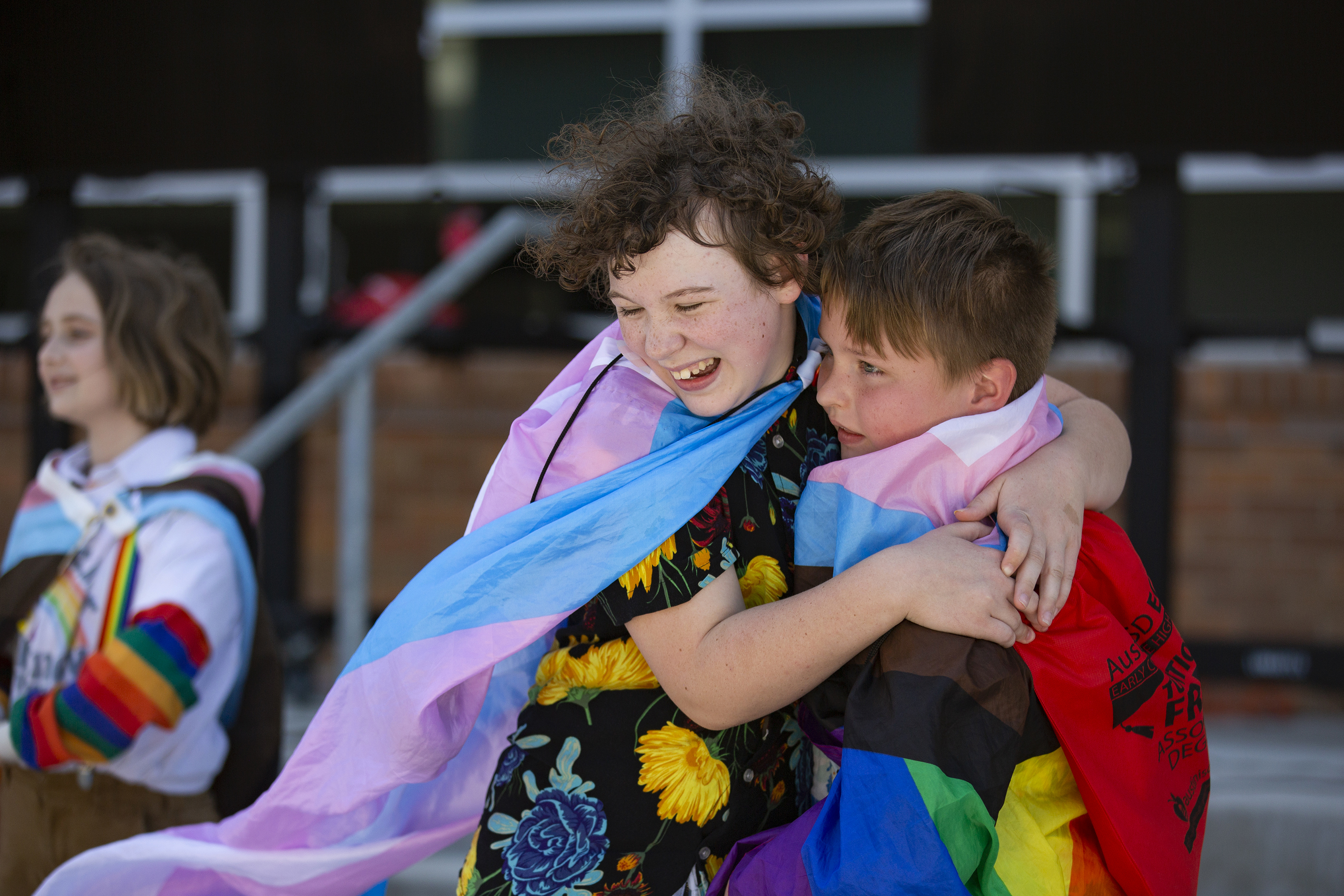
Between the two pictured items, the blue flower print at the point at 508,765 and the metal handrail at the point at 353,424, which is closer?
the blue flower print at the point at 508,765

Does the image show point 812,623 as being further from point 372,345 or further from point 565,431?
point 372,345

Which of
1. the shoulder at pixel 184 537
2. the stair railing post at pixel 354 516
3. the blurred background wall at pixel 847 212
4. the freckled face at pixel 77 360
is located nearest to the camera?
the shoulder at pixel 184 537

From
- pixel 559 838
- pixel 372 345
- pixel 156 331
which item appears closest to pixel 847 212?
pixel 372 345

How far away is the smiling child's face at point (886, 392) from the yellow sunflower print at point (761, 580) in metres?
Result: 0.18

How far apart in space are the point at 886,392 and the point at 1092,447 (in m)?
0.28

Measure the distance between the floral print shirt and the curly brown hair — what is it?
10.2 inches

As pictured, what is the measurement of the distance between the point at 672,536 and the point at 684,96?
548 millimetres

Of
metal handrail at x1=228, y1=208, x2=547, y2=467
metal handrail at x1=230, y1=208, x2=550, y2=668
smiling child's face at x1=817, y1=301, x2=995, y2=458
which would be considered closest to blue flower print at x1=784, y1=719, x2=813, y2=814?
smiling child's face at x1=817, y1=301, x2=995, y2=458

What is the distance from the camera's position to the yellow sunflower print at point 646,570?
1.27 m

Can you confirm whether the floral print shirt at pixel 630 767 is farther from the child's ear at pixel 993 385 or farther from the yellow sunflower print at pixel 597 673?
the child's ear at pixel 993 385

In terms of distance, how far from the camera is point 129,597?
195 cm

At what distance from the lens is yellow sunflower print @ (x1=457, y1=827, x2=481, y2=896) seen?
1.37m

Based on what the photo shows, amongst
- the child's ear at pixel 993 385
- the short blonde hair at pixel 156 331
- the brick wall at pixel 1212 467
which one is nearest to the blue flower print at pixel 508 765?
the child's ear at pixel 993 385

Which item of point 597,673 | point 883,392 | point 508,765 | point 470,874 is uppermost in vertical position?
point 883,392
